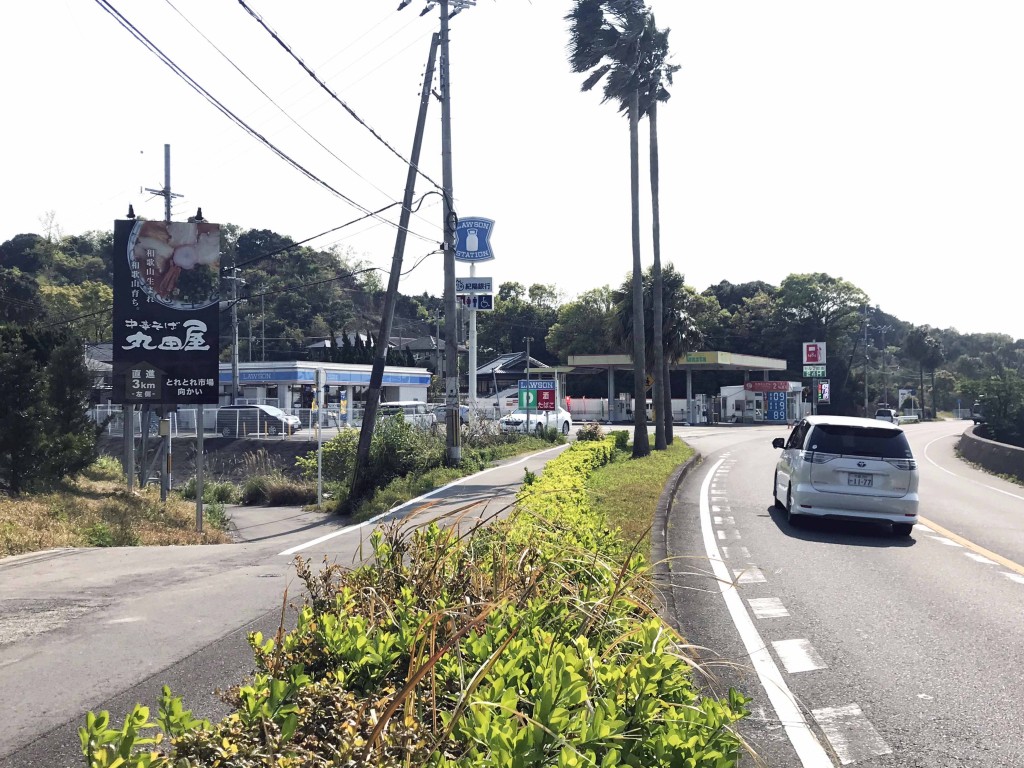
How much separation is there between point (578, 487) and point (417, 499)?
729 cm

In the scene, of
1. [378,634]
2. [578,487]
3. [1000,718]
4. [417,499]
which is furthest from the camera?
[417,499]

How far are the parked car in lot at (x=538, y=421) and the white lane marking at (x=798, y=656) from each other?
2897 cm

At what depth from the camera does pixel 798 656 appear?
651 cm

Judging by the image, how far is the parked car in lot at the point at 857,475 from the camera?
12.4 meters

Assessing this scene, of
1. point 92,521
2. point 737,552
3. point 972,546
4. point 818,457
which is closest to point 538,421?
point 818,457

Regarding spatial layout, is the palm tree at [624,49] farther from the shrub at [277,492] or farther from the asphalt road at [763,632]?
the asphalt road at [763,632]

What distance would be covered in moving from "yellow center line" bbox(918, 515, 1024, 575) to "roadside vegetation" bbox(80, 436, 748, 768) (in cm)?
748

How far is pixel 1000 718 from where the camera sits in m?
5.17

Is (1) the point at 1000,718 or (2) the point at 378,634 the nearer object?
(2) the point at 378,634

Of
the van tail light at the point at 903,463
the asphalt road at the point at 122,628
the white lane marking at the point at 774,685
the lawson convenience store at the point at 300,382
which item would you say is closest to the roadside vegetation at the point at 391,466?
the asphalt road at the point at 122,628

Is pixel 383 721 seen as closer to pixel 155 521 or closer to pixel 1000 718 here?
pixel 1000 718

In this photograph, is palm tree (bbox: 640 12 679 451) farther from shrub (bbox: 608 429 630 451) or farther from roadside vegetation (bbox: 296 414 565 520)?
roadside vegetation (bbox: 296 414 565 520)

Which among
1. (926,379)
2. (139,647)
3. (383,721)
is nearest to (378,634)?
(383,721)

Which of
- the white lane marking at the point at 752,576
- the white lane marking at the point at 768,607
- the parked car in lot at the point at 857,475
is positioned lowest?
the white lane marking at the point at 752,576
